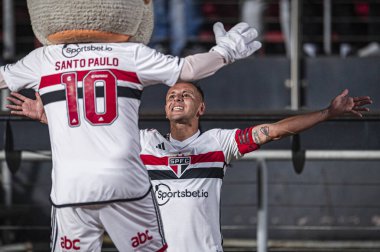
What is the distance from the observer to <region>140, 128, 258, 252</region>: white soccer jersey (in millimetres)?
5039

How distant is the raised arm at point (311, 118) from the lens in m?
4.57

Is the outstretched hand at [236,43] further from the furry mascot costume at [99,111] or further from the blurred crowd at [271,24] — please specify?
the blurred crowd at [271,24]

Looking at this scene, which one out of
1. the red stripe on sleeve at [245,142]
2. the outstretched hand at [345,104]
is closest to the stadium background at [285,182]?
the red stripe on sleeve at [245,142]

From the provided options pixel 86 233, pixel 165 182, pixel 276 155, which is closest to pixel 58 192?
pixel 86 233

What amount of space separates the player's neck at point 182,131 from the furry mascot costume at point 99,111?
32.9 inches

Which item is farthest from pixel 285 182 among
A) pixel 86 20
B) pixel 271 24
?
pixel 271 24

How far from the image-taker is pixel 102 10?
4.33 meters

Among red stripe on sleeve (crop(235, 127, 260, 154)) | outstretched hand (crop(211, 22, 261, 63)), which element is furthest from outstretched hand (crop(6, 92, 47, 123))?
red stripe on sleeve (crop(235, 127, 260, 154))

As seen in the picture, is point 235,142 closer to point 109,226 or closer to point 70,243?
point 109,226

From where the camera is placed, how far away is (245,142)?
16.4 feet

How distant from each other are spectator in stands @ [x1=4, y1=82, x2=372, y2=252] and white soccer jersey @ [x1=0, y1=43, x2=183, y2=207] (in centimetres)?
73

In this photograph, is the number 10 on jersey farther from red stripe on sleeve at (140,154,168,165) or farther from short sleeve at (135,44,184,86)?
red stripe on sleeve at (140,154,168,165)

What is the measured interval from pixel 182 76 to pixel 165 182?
37.9 inches

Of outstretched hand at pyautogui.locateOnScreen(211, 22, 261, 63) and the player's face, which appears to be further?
the player's face
